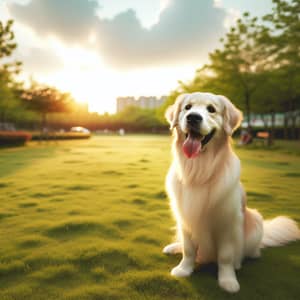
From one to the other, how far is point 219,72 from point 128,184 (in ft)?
59.2

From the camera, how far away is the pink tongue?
2.47 m

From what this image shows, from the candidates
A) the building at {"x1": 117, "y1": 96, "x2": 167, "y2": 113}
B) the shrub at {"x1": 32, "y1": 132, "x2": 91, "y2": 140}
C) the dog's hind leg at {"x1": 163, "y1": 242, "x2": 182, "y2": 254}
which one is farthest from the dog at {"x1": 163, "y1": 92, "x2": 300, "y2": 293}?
the building at {"x1": 117, "y1": 96, "x2": 167, "y2": 113}

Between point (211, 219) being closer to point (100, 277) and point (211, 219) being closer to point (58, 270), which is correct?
point (100, 277)

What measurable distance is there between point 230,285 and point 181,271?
1.53 ft

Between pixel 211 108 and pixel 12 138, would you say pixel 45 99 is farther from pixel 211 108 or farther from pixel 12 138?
pixel 211 108

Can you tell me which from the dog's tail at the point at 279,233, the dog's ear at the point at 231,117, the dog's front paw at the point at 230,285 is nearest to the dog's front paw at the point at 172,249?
the dog's front paw at the point at 230,285

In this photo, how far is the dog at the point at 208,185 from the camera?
2.48 m

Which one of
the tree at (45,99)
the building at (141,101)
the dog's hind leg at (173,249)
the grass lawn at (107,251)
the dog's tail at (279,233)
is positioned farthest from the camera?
the building at (141,101)

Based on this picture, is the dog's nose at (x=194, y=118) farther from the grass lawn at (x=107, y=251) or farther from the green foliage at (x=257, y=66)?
the green foliage at (x=257, y=66)

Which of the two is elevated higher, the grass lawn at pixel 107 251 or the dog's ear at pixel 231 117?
the dog's ear at pixel 231 117

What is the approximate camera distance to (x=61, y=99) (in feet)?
87.9

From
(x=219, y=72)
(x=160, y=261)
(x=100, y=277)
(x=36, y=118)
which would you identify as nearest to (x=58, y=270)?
(x=100, y=277)

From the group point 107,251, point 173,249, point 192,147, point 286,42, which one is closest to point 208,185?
point 192,147

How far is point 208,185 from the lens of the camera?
2.53 m
